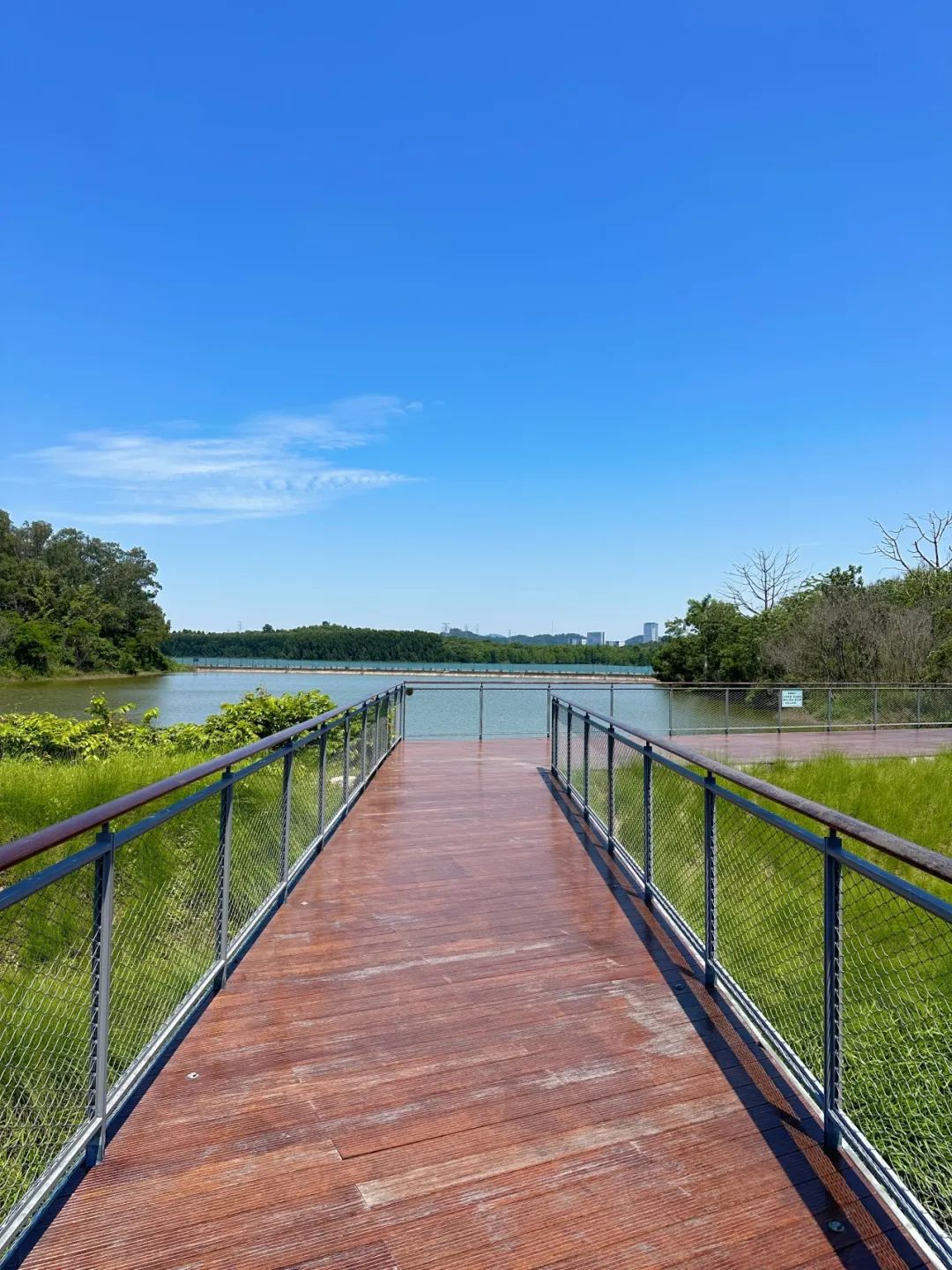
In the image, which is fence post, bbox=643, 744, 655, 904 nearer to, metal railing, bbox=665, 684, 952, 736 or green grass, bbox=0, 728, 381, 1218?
green grass, bbox=0, 728, 381, 1218

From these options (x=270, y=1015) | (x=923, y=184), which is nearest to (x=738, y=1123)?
(x=270, y=1015)

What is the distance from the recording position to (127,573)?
2896 inches

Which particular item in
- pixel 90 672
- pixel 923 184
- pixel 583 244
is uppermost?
pixel 583 244

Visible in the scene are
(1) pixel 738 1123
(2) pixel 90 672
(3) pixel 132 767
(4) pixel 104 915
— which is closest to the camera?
(4) pixel 104 915

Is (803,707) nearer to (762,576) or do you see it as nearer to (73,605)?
(762,576)

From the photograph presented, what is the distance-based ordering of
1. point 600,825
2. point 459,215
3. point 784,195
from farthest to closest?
point 459,215, point 784,195, point 600,825

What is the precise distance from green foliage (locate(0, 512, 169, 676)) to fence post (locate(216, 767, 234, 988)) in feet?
187

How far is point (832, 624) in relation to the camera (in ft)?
84.2

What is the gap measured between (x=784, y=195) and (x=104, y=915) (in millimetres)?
13377

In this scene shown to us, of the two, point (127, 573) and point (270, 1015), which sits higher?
A: point (127, 573)

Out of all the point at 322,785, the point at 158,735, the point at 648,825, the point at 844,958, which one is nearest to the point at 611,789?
the point at 648,825

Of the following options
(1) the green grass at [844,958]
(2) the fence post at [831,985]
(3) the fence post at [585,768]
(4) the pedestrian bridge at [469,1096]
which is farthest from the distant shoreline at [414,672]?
(2) the fence post at [831,985]

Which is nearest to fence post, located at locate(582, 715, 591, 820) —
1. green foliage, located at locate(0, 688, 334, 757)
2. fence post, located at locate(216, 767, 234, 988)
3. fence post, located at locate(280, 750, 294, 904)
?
fence post, located at locate(280, 750, 294, 904)

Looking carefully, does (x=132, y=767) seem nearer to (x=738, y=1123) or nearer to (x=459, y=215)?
(x=738, y=1123)
